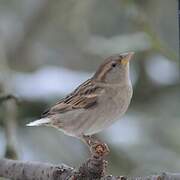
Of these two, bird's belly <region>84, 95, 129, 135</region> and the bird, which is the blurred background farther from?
bird's belly <region>84, 95, 129, 135</region>

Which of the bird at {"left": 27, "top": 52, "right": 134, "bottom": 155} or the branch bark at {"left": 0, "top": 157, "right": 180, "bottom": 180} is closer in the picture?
the branch bark at {"left": 0, "top": 157, "right": 180, "bottom": 180}

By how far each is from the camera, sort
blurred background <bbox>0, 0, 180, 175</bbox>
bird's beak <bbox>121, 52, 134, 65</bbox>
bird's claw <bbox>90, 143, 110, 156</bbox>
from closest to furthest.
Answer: bird's claw <bbox>90, 143, 110, 156</bbox> → bird's beak <bbox>121, 52, 134, 65</bbox> → blurred background <bbox>0, 0, 180, 175</bbox>

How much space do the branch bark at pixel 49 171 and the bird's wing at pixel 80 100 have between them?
51 cm

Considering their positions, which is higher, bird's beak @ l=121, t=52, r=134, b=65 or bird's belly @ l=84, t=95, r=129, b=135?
bird's beak @ l=121, t=52, r=134, b=65

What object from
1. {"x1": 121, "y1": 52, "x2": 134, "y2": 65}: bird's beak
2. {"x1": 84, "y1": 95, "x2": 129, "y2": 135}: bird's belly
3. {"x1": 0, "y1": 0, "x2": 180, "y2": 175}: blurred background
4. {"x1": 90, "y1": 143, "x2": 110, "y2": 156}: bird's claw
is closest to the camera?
{"x1": 90, "y1": 143, "x2": 110, "y2": 156}: bird's claw

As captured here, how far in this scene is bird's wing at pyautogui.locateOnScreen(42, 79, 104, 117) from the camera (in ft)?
10.9

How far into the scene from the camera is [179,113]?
5438 mm

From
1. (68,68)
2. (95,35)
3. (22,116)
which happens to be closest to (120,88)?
(22,116)

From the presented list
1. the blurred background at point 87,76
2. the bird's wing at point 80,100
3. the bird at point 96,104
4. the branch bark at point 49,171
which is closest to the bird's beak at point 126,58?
the bird at point 96,104

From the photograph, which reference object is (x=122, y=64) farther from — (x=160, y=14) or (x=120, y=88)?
(x=160, y=14)

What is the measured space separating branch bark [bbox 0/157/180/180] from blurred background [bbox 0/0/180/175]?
102 cm

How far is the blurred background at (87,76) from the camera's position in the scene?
4.81 m

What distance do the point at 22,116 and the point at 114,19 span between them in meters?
2.08

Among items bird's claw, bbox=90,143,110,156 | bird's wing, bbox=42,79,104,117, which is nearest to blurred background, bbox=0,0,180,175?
bird's wing, bbox=42,79,104,117
